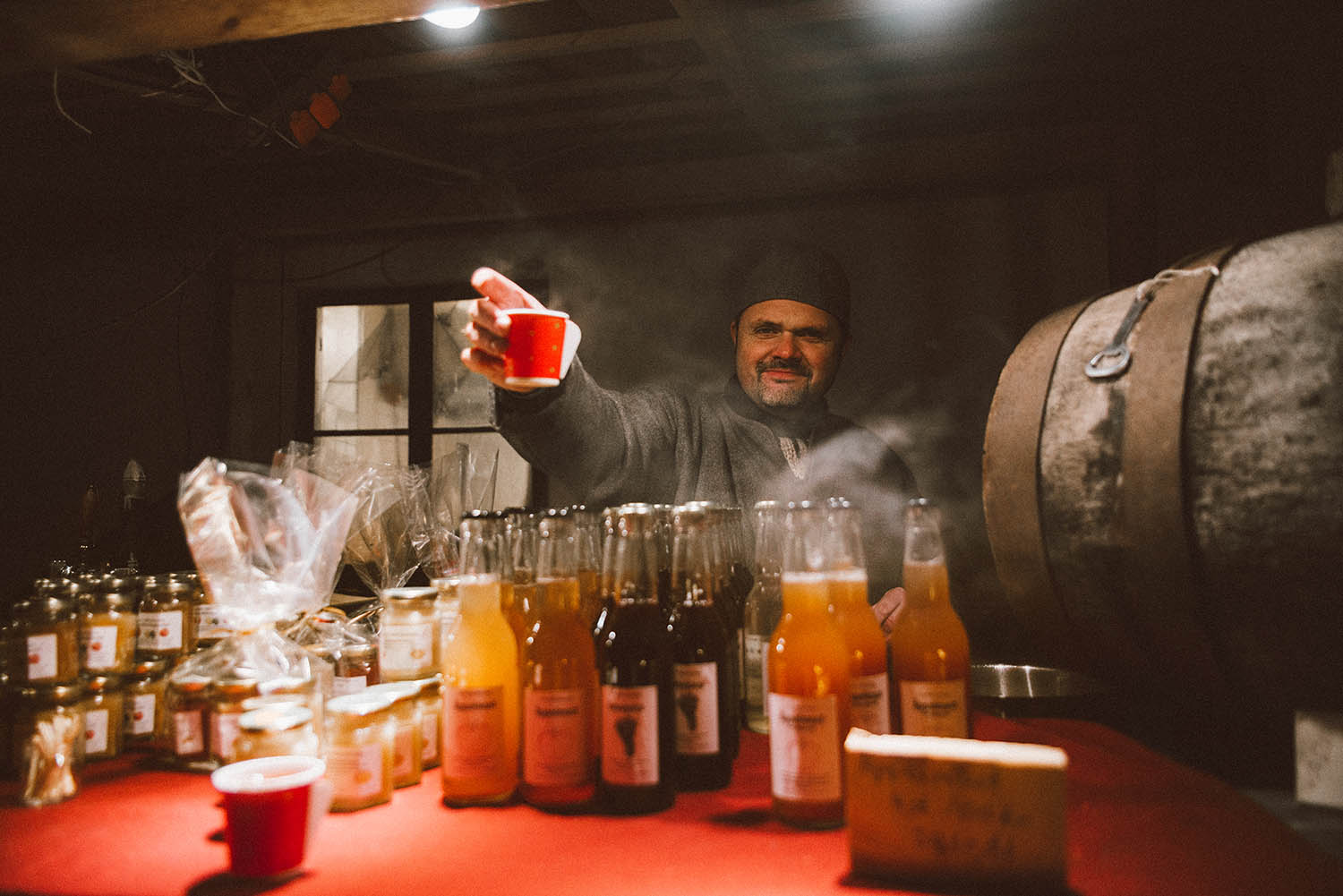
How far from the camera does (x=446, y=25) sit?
279 centimetres

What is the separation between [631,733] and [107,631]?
4.00ft

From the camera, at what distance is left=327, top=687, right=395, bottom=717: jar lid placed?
128 cm

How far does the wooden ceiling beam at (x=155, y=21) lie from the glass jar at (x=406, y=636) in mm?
1203

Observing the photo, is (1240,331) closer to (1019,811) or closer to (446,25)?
(1019,811)

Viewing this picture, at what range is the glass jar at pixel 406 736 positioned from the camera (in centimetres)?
141

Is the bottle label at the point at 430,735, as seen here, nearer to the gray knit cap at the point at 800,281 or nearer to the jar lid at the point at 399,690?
the jar lid at the point at 399,690

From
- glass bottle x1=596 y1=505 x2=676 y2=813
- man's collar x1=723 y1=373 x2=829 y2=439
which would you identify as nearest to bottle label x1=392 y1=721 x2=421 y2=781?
glass bottle x1=596 y1=505 x2=676 y2=813

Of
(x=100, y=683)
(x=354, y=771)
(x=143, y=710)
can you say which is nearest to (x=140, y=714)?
(x=143, y=710)

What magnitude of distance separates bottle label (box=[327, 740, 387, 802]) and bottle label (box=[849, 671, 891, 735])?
791 mm

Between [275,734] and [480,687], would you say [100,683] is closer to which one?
[275,734]

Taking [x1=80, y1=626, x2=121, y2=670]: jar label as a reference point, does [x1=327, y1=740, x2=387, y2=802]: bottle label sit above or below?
below

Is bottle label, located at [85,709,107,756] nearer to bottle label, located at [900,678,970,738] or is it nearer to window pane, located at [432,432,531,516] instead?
bottle label, located at [900,678,970,738]

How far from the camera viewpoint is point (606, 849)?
3.73ft

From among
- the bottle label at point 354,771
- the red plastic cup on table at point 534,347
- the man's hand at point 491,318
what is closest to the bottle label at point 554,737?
the bottle label at point 354,771
